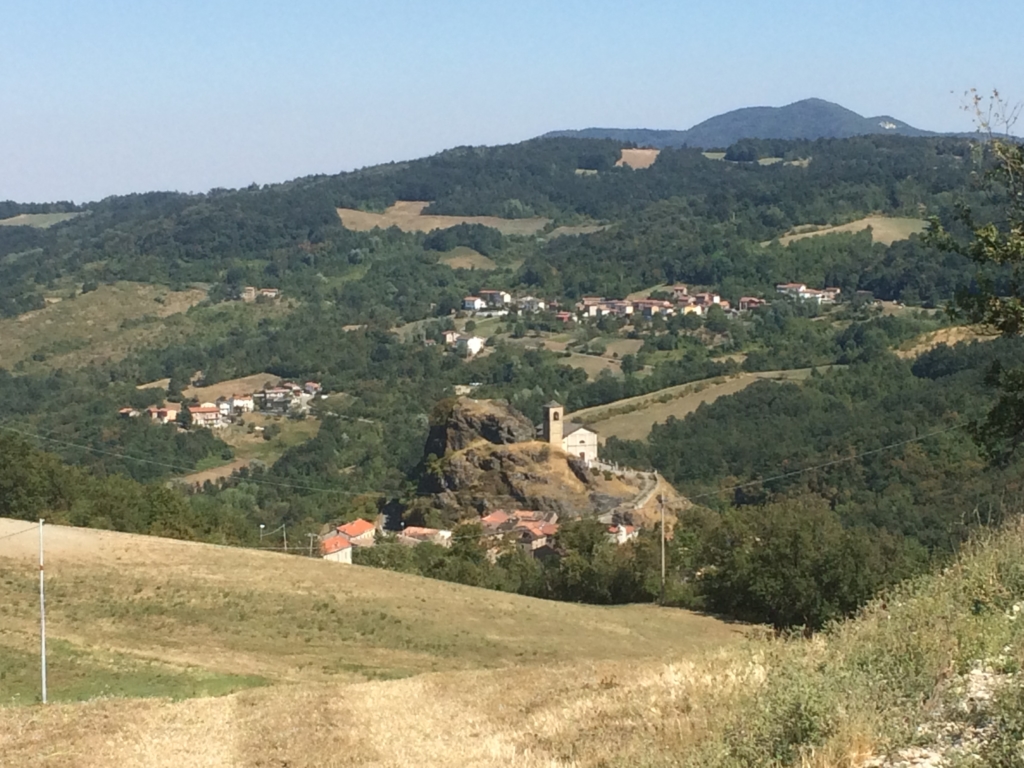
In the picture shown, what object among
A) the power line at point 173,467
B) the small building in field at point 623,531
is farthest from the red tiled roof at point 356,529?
the power line at point 173,467

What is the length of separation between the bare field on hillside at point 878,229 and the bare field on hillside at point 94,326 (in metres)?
→ 78.7

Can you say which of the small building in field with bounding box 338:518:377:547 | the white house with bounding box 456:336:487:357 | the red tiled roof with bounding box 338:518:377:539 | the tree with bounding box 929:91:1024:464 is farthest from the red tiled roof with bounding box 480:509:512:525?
the white house with bounding box 456:336:487:357

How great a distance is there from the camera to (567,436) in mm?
65000

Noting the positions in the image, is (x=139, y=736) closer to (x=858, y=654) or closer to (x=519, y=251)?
(x=858, y=654)

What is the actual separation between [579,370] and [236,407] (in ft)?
100

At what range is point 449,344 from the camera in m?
133

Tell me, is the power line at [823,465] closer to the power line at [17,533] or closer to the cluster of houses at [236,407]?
the power line at [17,533]

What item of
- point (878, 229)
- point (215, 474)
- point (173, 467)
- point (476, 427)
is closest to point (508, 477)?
point (476, 427)

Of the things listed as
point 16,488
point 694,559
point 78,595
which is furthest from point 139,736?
point 16,488

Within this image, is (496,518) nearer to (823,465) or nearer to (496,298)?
(823,465)

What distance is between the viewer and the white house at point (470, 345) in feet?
417

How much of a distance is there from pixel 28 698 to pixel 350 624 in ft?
27.4

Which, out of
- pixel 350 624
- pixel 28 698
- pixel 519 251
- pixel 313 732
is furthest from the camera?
pixel 519 251

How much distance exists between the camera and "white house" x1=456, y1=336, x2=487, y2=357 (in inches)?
5004
